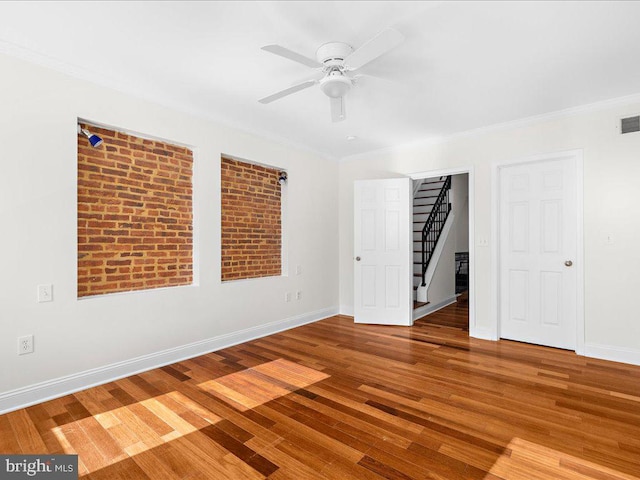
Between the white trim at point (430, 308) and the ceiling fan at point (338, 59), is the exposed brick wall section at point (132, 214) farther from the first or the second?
the white trim at point (430, 308)


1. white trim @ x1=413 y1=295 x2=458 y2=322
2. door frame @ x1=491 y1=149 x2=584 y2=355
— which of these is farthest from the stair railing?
door frame @ x1=491 y1=149 x2=584 y2=355

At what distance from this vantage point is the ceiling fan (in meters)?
1.95

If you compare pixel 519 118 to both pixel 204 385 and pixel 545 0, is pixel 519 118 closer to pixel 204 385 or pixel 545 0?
pixel 545 0

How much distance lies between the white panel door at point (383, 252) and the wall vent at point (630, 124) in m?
2.27

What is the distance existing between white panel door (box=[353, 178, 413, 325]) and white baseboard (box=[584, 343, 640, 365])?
1958mm

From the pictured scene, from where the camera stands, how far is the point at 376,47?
2012 mm

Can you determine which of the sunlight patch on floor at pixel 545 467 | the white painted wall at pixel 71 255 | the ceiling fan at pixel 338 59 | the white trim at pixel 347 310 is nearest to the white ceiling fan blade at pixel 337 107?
the ceiling fan at pixel 338 59

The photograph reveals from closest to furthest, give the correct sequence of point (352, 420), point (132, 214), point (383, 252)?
point (352, 420), point (132, 214), point (383, 252)

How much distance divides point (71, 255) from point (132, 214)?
61 centimetres

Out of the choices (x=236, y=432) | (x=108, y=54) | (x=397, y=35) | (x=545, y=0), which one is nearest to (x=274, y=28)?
(x=397, y=35)

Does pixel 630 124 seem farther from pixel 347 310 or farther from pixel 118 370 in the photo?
pixel 118 370

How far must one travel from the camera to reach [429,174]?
4.59m

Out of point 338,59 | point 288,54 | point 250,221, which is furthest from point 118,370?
point 338,59

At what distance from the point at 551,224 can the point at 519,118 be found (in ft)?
4.12
